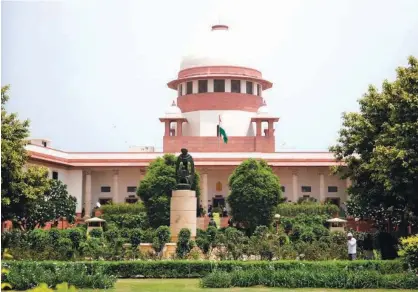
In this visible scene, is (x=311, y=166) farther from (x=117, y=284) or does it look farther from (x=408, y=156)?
(x=117, y=284)

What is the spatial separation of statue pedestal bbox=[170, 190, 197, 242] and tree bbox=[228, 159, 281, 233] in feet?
26.2

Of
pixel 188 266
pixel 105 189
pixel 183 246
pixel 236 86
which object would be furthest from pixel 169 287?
pixel 236 86

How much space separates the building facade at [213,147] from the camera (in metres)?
37.7

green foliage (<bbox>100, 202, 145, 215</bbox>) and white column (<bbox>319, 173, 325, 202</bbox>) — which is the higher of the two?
white column (<bbox>319, 173, 325, 202</bbox>)

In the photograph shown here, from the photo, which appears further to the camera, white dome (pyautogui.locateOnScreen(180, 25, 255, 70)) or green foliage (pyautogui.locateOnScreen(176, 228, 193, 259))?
white dome (pyautogui.locateOnScreen(180, 25, 255, 70))

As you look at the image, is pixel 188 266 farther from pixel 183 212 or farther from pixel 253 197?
pixel 253 197

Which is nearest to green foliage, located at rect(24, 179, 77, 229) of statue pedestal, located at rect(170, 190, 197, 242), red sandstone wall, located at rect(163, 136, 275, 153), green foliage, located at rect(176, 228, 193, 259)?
red sandstone wall, located at rect(163, 136, 275, 153)

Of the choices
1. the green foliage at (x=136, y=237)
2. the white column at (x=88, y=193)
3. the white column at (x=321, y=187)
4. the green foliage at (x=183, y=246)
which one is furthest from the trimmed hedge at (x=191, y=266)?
the white column at (x=88, y=193)

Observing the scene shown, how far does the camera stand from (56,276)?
499 inches

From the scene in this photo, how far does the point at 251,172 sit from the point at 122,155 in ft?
38.2

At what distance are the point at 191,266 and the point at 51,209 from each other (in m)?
16.3

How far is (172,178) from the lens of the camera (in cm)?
2898

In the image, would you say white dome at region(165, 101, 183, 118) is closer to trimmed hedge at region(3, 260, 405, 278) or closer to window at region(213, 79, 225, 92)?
window at region(213, 79, 225, 92)

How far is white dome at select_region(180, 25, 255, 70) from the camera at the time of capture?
40.0 m
